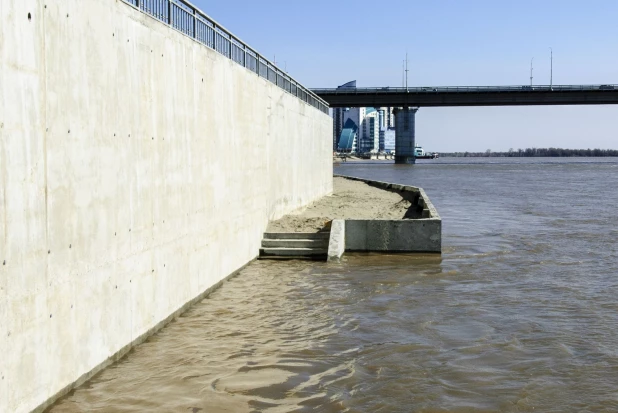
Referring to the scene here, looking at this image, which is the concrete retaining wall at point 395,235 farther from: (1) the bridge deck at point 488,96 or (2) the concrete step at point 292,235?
(1) the bridge deck at point 488,96

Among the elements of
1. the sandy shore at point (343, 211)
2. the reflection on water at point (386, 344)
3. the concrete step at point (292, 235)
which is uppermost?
the sandy shore at point (343, 211)

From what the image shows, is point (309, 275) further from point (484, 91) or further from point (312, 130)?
point (484, 91)

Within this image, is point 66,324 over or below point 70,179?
below

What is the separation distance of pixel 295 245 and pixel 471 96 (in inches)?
3431

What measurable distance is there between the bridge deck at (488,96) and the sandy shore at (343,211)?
67005 millimetres

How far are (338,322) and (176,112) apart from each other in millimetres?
3964

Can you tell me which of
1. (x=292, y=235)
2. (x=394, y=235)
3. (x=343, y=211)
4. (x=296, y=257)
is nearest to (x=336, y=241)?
(x=296, y=257)

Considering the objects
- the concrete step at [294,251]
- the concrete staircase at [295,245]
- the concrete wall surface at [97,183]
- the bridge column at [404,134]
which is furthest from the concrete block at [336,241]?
the bridge column at [404,134]

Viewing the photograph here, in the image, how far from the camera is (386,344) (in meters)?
9.70

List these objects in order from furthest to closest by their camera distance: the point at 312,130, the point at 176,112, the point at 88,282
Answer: the point at 312,130 → the point at 176,112 → the point at 88,282

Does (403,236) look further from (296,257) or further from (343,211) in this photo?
(343,211)

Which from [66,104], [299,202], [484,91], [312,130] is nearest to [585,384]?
[66,104]

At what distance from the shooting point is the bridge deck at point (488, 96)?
3863 inches

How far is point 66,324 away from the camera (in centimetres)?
707
